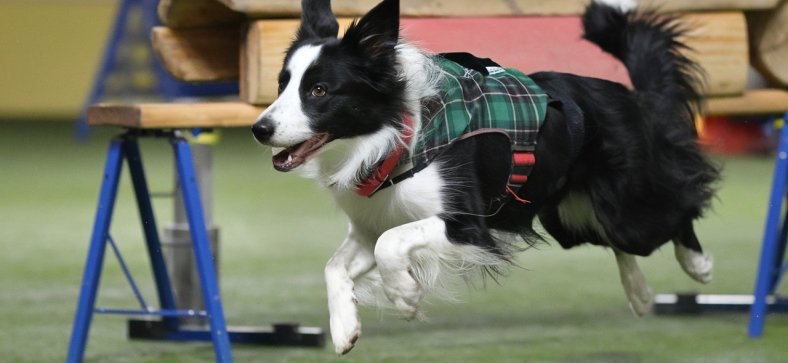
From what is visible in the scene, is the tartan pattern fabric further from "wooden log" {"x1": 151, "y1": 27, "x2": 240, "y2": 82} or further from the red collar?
"wooden log" {"x1": 151, "y1": 27, "x2": 240, "y2": 82}

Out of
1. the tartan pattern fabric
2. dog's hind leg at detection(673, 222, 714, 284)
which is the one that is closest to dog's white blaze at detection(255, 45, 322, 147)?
the tartan pattern fabric

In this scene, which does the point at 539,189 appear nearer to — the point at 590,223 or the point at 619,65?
the point at 590,223

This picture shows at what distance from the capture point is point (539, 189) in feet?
12.3

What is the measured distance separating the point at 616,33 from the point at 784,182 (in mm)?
1243

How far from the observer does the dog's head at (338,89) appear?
3.22 m

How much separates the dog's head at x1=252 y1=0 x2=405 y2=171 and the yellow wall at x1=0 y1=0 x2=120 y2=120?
1410 cm

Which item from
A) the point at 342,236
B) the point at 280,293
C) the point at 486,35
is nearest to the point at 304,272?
the point at 280,293

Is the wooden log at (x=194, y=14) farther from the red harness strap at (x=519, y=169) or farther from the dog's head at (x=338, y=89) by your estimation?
the red harness strap at (x=519, y=169)

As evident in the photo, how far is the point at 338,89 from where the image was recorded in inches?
129

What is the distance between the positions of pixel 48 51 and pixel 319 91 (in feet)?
47.1

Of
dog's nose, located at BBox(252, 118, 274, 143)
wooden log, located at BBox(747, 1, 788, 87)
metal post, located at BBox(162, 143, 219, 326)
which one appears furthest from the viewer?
metal post, located at BBox(162, 143, 219, 326)

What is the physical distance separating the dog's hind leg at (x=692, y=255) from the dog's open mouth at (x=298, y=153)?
→ 162 cm

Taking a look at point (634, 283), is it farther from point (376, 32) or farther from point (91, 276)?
point (91, 276)

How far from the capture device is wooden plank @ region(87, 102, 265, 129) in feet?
13.7
